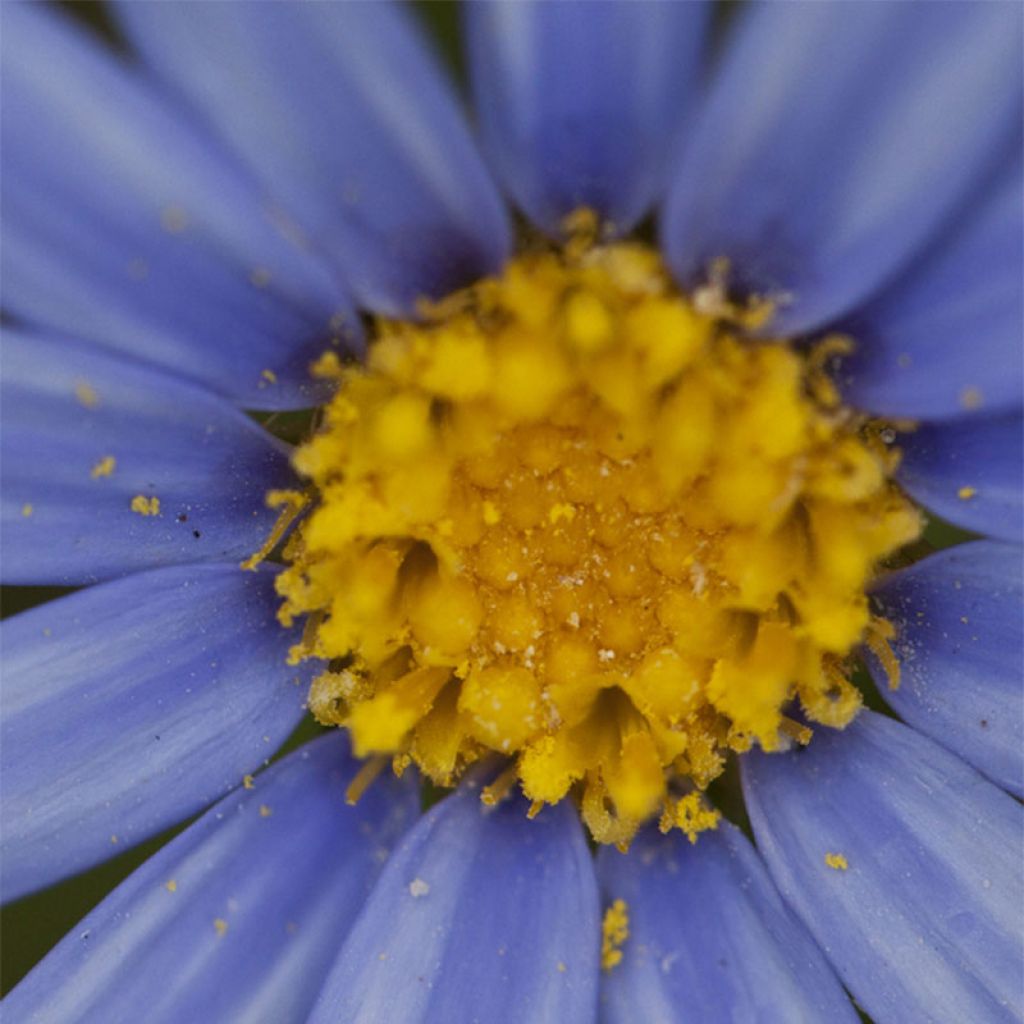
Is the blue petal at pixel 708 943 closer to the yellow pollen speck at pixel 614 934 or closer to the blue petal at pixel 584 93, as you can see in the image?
the yellow pollen speck at pixel 614 934

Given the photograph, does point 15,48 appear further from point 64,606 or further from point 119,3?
point 64,606

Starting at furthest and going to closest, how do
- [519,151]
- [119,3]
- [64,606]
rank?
[64,606] → [519,151] → [119,3]

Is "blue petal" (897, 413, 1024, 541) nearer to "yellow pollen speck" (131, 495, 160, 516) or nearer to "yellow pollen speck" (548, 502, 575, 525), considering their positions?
"yellow pollen speck" (548, 502, 575, 525)

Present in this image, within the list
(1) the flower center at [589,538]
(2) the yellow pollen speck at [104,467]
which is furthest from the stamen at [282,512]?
(2) the yellow pollen speck at [104,467]

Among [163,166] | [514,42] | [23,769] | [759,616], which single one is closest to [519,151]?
[514,42]

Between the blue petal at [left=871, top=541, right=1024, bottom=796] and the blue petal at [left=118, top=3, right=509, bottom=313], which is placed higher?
the blue petal at [left=118, top=3, right=509, bottom=313]

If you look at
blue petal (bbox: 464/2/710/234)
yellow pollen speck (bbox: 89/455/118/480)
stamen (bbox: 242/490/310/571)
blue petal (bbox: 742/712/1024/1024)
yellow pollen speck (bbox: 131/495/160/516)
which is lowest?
blue petal (bbox: 742/712/1024/1024)

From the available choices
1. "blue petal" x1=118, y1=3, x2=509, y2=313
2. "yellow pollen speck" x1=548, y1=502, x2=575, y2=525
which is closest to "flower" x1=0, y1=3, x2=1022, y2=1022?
"blue petal" x1=118, y1=3, x2=509, y2=313
